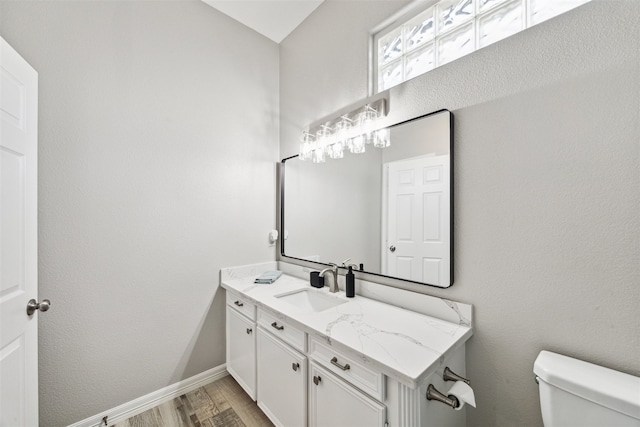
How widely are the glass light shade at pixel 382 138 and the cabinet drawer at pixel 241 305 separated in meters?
1.34

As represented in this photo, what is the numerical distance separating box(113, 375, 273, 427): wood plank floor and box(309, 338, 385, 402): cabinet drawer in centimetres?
84

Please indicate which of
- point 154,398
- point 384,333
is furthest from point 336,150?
point 154,398

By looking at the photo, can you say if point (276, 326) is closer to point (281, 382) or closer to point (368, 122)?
point (281, 382)

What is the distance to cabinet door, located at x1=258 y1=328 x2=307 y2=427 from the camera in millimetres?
1349

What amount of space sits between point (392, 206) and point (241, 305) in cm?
128

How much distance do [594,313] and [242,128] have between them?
2.40 metres

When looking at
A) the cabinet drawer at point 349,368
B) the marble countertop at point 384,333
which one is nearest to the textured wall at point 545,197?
the marble countertop at point 384,333

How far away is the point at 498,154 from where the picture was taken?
119 cm

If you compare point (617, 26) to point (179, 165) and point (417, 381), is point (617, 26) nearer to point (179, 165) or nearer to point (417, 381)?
point (417, 381)

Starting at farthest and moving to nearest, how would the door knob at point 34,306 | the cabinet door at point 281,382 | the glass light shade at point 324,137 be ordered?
the glass light shade at point 324,137
the cabinet door at point 281,382
the door knob at point 34,306

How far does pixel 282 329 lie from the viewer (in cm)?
147

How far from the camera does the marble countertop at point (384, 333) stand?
958 mm

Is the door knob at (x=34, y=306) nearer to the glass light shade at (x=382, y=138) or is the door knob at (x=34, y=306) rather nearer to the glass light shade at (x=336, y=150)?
the glass light shade at (x=336, y=150)

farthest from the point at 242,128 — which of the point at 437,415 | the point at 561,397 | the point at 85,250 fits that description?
the point at 561,397
